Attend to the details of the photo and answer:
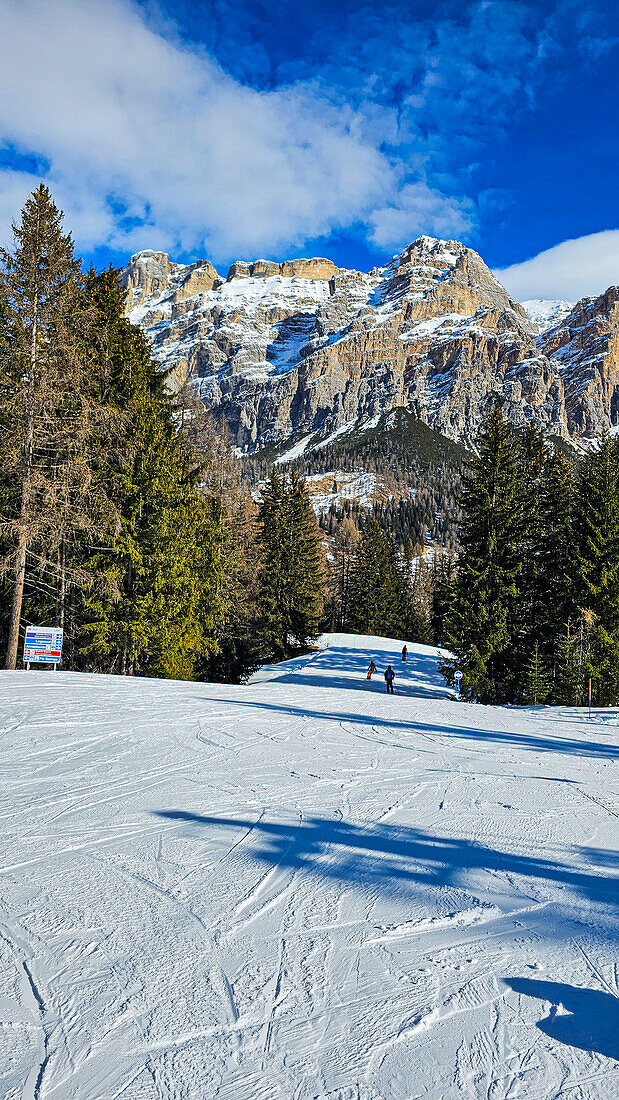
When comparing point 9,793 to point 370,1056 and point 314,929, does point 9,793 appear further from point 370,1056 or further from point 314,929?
point 370,1056

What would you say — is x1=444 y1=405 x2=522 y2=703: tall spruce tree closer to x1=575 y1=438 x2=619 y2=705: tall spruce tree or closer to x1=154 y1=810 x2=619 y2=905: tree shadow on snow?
x1=575 y1=438 x2=619 y2=705: tall spruce tree

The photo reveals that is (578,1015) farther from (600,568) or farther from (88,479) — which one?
(600,568)

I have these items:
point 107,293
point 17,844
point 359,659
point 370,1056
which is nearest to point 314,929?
point 370,1056

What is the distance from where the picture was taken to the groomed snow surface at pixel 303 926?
232 centimetres

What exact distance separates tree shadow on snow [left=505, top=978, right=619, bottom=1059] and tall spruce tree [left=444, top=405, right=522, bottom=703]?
17439 mm

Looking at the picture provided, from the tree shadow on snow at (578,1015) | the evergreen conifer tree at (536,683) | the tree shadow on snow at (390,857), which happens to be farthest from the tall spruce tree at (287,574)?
the tree shadow on snow at (578,1015)

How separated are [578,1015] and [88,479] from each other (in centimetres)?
1424

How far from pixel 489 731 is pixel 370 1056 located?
25.7 feet

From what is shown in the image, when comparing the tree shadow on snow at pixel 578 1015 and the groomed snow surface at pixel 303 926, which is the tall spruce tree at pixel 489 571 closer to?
the groomed snow surface at pixel 303 926

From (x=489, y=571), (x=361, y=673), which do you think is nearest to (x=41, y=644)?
(x=489, y=571)

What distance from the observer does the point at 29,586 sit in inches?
645

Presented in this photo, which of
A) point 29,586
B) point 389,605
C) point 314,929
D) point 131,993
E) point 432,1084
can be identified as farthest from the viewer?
point 389,605

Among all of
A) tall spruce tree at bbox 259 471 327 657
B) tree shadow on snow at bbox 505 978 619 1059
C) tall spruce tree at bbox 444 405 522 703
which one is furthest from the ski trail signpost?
tall spruce tree at bbox 259 471 327 657

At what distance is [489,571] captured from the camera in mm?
20719
